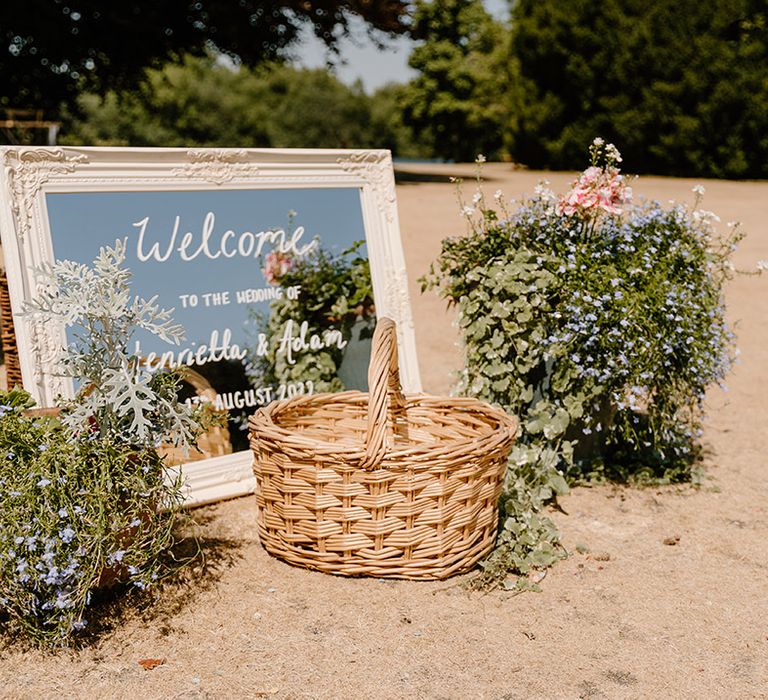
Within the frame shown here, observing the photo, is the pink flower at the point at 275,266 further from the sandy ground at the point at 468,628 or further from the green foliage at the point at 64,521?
the green foliage at the point at 64,521

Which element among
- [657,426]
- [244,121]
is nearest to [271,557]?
[657,426]

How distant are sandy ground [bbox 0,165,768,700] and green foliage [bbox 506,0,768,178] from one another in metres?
18.9

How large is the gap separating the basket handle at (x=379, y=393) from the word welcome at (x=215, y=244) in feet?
3.20

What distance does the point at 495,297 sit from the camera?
3.34 metres

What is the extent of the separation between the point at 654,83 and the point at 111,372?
68.1 ft

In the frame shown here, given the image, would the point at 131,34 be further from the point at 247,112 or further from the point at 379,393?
the point at 247,112

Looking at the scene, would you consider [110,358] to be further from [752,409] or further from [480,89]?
[480,89]

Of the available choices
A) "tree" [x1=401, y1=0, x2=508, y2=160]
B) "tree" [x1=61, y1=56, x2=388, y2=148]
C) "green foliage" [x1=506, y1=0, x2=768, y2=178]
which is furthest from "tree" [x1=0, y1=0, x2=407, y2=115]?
"tree" [x1=61, y1=56, x2=388, y2=148]

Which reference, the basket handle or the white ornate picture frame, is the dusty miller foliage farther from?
the basket handle

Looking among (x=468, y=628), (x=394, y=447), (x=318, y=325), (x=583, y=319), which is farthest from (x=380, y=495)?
(x=318, y=325)

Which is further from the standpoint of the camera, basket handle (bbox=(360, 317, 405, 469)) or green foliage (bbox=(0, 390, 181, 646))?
basket handle (bbox=(360, 317, 405, 469))

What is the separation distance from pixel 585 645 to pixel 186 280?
6.58 ft

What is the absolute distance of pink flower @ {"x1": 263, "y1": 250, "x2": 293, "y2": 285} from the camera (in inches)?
138

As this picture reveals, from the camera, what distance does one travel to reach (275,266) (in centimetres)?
354
